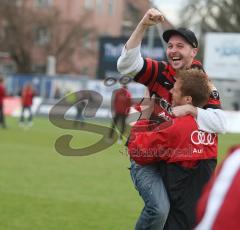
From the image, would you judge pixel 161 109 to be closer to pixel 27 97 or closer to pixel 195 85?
pixel 195 85

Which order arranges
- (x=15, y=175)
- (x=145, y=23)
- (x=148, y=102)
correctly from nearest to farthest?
1. (x=145, y=23)
2. (x=148, y=102)
3. (x=15, y=175)

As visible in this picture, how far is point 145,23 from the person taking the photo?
5.02 m

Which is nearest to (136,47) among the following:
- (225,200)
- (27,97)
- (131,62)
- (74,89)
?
(131,62)

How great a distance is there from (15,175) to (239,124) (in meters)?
20.1

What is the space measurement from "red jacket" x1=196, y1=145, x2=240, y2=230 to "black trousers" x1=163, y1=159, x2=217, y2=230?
8.16 ft

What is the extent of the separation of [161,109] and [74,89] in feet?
108

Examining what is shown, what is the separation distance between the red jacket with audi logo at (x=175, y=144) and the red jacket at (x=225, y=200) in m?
2.33

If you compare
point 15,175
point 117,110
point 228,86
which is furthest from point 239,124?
point 15,175

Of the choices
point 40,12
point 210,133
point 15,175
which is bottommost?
point 40,12

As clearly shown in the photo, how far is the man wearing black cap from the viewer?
199 inches

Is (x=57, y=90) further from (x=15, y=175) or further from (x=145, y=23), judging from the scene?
(x=145, y=23)

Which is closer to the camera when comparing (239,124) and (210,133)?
(210,133)

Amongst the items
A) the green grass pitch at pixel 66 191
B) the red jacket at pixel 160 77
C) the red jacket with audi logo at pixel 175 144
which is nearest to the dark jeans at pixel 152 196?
the red jacket with audi logo at pixel 175 144

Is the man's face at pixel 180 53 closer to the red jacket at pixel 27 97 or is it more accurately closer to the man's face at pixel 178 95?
the man's face at pixel 178 95
